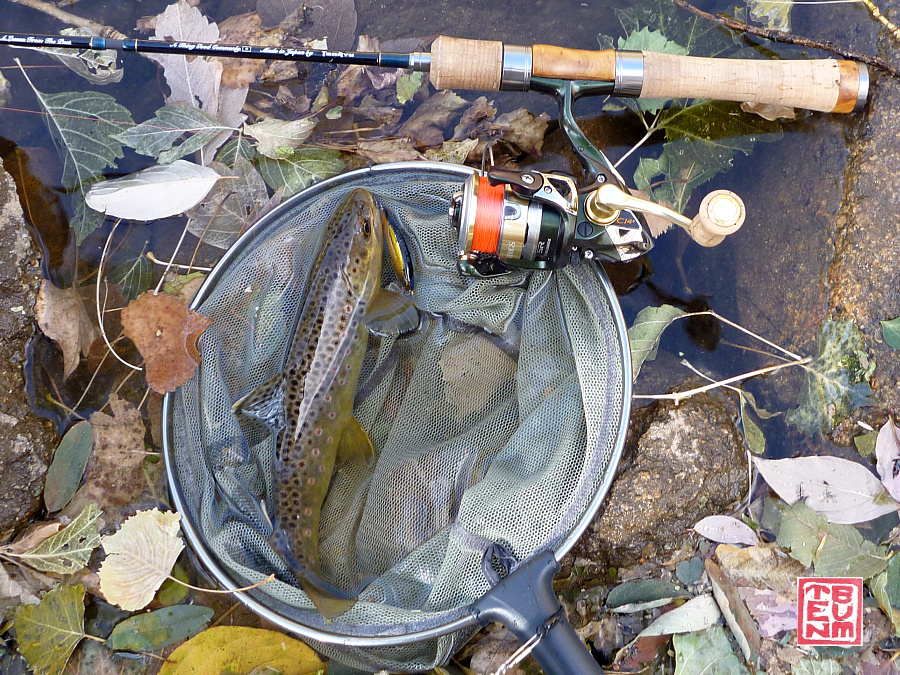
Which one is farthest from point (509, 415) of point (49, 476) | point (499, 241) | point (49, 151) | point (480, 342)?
point (49, 151)

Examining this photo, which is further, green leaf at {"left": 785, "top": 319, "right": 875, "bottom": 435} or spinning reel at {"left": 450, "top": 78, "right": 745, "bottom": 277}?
green leaf at {"left": 785, "top": 319, "right": 875, "bottom": 435}

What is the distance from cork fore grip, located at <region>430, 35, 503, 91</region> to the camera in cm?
205

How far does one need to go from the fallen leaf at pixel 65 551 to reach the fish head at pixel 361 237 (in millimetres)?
1489

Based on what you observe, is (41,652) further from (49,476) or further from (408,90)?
(408,90)

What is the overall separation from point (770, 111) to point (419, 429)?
1.93 m

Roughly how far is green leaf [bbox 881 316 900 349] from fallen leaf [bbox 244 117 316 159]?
249cm

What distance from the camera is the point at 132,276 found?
271 centimetres

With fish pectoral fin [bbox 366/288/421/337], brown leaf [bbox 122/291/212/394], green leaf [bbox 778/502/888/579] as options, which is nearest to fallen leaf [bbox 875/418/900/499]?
green leaf [bbox 778/502/888/579]

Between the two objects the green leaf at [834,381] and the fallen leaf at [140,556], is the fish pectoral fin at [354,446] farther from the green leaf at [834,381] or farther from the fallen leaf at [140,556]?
the green leaf at [834,381]

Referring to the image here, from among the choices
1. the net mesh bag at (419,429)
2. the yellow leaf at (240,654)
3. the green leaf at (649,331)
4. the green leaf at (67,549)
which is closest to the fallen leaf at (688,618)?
the net mesh bag at (419,429)

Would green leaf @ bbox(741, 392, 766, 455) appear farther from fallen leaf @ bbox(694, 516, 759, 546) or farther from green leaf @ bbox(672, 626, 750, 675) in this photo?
green leaf @ bbox(672, 626, 750, 675)

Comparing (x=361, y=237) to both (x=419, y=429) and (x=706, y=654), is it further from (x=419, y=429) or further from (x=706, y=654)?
(x=706, y=654)

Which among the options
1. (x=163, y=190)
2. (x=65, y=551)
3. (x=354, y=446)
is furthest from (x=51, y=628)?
(x=163, y=190)

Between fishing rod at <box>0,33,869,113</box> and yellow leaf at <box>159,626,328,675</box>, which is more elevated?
fishing rod at <box>0,33,869,113</box>
